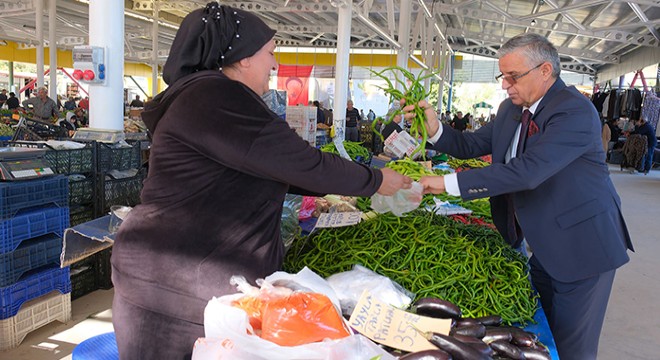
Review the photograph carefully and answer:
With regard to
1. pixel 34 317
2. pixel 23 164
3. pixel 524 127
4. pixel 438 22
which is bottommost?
pixel 34 317

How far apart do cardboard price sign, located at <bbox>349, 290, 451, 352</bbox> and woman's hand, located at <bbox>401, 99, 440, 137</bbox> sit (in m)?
1.43

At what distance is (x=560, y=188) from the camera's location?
228cm

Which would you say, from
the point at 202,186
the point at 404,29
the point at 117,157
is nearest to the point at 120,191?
the point at 117,157

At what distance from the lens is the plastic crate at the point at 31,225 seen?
3.39 meters

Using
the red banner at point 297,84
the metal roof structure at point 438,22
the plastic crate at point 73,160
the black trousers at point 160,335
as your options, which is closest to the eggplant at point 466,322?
the black trousers at point 160,335

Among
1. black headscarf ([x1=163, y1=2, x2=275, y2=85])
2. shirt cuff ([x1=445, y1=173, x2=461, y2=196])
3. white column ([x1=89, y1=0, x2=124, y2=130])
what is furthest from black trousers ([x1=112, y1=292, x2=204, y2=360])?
white column ([x1=89, y1=0, x2=124, y2=130])

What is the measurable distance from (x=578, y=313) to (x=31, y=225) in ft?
11.1

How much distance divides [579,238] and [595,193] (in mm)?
207

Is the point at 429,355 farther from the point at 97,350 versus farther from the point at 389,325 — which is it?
the point at 97,350

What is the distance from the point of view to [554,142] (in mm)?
2154

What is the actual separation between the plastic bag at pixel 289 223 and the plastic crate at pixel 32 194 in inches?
73.0

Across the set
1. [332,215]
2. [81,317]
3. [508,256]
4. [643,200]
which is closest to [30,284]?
[81,317]

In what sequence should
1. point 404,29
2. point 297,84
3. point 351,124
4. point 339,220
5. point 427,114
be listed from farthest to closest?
1. point 297,84
2. point 351,124
3. point 404,29
4. point 427,114
5. point 339,220

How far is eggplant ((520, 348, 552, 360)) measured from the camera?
1742mm
